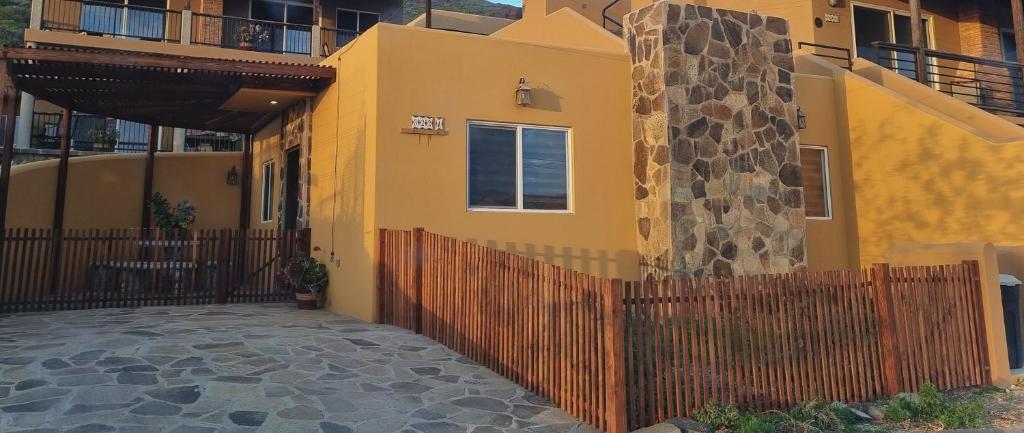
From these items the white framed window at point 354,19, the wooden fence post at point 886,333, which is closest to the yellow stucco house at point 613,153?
the wooden fence post at point 886,333

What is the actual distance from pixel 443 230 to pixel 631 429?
14.4 ft

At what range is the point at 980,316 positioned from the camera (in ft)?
20.8

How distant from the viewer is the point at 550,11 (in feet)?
51.4

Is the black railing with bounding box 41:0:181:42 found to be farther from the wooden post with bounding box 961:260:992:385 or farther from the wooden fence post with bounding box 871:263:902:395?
the wooden post with bounding box 961:260:992:385

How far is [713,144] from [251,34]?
1293 cm

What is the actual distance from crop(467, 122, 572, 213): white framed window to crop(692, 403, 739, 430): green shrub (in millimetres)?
4424

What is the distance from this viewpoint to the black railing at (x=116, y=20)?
1468cm

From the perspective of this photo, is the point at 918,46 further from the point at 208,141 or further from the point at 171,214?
the point at 208,141

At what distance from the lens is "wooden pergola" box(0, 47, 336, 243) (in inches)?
340

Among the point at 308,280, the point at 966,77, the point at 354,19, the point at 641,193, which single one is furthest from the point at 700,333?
the point at 354,19

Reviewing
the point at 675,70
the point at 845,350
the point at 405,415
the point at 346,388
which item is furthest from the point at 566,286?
the point at 675,70

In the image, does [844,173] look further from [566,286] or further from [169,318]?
[169,318]

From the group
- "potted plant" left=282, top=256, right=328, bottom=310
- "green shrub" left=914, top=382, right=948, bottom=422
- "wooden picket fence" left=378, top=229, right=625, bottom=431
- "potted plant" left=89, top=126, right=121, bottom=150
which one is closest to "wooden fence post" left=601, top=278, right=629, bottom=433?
"wooden picket fence" left=378, top=229, right=625, bottom=431

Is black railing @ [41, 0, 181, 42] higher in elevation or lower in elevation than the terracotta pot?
higher
